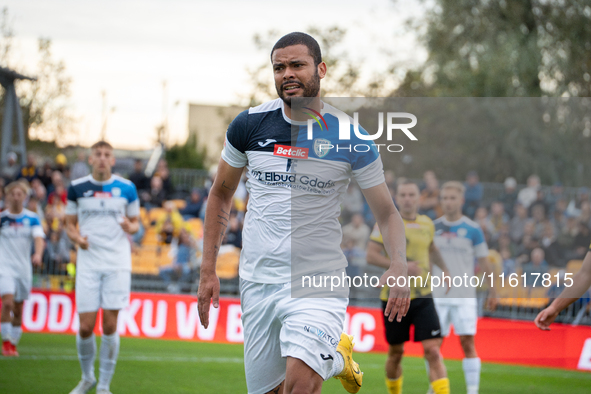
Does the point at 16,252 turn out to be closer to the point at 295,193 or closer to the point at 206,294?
the point at 206,294

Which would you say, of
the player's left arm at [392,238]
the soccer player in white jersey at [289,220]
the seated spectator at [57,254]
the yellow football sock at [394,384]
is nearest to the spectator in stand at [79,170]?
the seated spectator at [57,254]

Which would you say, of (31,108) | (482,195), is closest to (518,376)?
(482,195)

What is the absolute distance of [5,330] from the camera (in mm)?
9766

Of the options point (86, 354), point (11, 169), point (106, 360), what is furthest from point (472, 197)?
point (11, 169)

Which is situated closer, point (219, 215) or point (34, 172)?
point (219, 215)

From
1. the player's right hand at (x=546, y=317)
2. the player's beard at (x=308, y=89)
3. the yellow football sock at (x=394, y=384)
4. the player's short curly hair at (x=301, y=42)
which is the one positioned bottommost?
the yellow football sock at (x=394, y=384)

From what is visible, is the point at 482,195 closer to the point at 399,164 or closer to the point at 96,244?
the point at 399,164

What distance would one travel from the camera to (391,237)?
3984 millimetres

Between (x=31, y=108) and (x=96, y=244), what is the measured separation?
2416 centimetres

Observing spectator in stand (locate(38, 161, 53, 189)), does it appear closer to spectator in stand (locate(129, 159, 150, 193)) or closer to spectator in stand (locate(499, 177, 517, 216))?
spectator in stand (locate(129, 159, 150, 193))

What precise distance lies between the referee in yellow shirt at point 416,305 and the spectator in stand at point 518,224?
7718 millimetres

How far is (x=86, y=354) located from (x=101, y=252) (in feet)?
3.73

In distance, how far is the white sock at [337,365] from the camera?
4.07m

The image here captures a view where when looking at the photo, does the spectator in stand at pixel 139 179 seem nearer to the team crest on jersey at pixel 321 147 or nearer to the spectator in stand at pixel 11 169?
the spectator in stand at pixel 11 169
